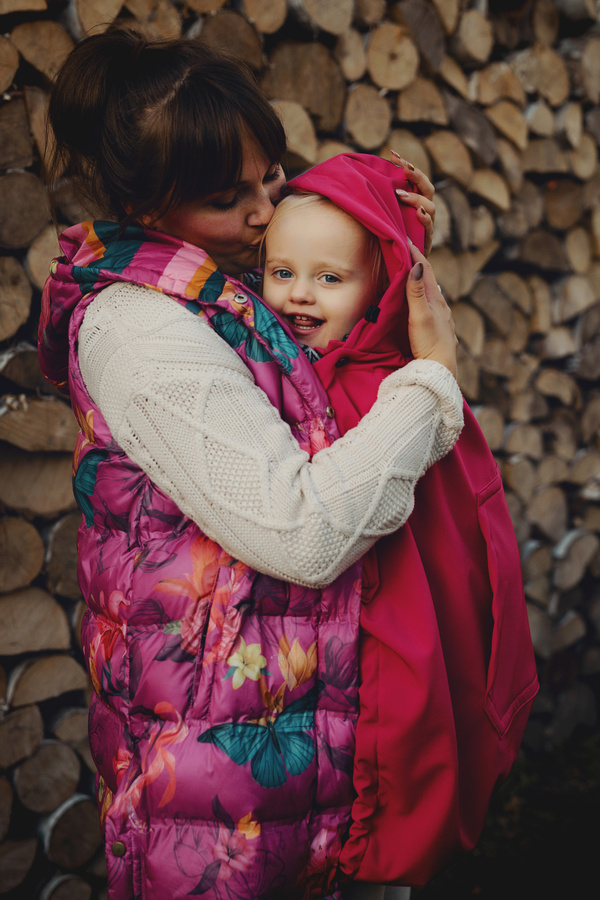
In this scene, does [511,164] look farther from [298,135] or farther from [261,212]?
[261,212]

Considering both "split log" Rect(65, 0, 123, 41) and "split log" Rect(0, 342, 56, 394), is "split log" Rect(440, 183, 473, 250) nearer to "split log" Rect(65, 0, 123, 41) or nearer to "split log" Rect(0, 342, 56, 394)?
"split log" Rect(65, 0, 123, 41)

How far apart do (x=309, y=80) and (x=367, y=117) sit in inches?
9.3

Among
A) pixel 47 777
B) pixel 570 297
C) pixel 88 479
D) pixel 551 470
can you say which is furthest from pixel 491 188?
pixel 47 777

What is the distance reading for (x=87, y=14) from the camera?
1.61 meters

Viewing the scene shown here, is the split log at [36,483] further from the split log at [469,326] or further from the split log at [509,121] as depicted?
the split log at [509,121]

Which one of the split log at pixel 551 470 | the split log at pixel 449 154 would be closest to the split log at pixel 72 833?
the split log at pixel 551 470

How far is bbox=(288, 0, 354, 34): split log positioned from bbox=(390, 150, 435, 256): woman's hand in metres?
0.88

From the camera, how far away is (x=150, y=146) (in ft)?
3.26

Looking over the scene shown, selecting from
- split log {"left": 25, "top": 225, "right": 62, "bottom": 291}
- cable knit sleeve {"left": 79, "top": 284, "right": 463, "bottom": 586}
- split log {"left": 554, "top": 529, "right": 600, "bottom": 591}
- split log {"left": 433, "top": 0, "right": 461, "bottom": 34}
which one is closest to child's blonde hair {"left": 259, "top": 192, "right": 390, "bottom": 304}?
cable knit sleeve {"left": 79, "top": 284, "right": 463, "bottom": 586}

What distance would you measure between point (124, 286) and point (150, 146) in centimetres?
21

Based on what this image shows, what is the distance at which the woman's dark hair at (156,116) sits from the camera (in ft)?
3.25

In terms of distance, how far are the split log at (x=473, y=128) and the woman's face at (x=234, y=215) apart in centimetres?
137

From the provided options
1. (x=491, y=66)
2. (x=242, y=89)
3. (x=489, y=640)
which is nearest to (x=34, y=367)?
(x=242, y=89)

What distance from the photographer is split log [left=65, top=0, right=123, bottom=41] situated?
160 cm
